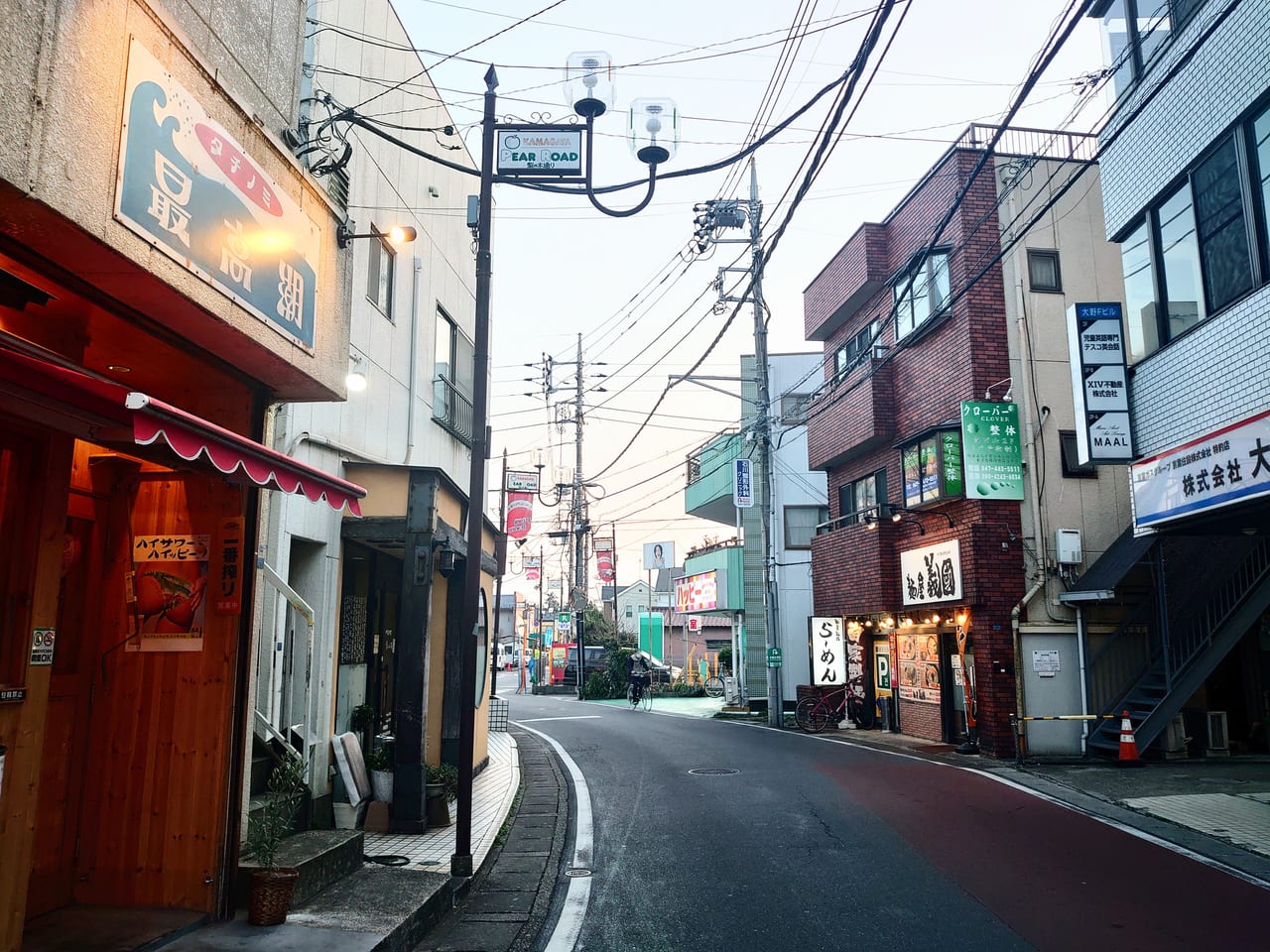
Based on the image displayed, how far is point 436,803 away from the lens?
392 inches

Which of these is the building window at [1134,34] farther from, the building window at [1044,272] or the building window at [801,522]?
the building window at [801,522]

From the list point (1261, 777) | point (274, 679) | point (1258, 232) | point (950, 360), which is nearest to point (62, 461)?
point (274, 679)

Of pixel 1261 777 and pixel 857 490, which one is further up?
pixel 857 490

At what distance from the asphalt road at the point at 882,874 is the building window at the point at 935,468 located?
5.95 meters

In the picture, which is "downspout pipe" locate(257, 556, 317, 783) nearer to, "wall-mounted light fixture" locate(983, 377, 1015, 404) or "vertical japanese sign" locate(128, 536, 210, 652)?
"vertical japanese sign" locate(128, 536, 210, 652)

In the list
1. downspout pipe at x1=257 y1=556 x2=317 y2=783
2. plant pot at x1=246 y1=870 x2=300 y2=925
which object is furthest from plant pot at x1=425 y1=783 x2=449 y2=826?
plant pot at x1=246 y1=870 x2=300 y2=925

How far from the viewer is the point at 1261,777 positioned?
13.4 meters

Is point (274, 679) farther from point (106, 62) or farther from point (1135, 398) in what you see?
point (1135, 398)

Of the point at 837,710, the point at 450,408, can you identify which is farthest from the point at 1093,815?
the point at 837,710

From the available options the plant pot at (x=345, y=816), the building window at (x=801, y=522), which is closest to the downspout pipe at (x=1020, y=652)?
the plant pot at (x=345, y=816)

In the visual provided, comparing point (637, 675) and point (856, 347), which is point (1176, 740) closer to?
point (856, 347)

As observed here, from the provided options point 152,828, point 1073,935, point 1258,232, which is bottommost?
point 1073,935

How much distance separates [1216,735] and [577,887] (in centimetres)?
1357

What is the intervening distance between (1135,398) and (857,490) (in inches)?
466
